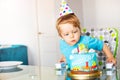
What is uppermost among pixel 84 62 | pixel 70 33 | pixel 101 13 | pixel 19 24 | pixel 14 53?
pixel 101 13

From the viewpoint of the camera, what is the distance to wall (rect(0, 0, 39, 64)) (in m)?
3.99

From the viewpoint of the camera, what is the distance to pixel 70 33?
4.32ft

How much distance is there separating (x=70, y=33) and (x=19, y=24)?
9.42 feet

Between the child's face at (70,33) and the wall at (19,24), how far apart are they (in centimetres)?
265

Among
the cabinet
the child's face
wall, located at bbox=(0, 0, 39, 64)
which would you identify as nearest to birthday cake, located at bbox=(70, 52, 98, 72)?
the child's face

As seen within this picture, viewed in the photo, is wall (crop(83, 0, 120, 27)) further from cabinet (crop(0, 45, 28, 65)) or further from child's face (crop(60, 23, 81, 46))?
child's face (crop(60, 23, 81, 46))

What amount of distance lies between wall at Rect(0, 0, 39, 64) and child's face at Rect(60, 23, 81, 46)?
104 inches

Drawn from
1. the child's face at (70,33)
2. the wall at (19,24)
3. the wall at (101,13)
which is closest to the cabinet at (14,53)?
the wall at (19,24)

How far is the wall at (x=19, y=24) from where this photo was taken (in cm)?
399

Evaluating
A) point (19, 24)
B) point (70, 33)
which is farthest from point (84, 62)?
point (19, 24)

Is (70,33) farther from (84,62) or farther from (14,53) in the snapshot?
(14,53)

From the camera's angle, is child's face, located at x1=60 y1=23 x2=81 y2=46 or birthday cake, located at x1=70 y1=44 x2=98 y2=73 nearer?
birthday cake, located at x1=70 y1=44 x2=98 y2=73

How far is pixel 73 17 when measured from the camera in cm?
131

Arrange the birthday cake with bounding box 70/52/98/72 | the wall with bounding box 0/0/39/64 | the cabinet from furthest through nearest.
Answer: the wall with bounding box 0/0/39/64, the cabinet, the birthday cake with bounding box 70/52/98/72
